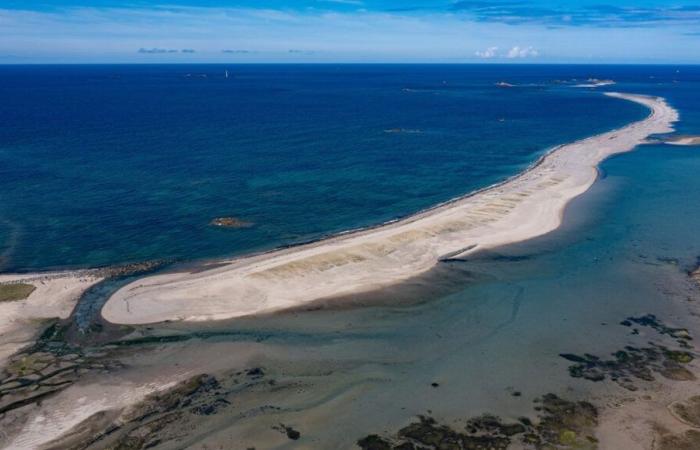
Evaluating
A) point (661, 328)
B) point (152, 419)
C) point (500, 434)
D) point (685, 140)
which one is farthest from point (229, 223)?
point (685, 140)

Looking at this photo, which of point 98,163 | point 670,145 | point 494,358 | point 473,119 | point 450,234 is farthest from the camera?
point 473,119

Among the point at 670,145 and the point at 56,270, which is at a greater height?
the point at 670,145

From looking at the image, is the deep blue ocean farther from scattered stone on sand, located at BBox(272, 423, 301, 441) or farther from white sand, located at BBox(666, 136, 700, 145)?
scattered stone on sand, located at BBox(272, 423, 301, 441)

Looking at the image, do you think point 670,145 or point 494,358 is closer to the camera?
point 494,358

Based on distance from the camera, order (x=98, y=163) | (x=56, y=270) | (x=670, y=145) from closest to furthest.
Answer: (x=56, y=270)
(x=98, y=163)
(x=670, y=145)

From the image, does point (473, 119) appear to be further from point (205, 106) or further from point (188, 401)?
point (188, 401)

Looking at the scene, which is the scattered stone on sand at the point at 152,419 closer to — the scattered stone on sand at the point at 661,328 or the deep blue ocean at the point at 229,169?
the deep blue ocean at the point at 229,169

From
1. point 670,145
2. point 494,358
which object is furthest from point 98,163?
point 670,145

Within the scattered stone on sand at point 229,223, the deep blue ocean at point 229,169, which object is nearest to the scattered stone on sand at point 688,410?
the deep blue ocean at point 229,169
